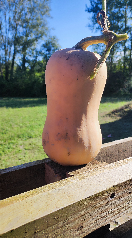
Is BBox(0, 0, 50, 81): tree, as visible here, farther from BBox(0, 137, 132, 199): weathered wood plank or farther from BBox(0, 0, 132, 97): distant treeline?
BBox(0, 137, 132, 199): weathered wood plank

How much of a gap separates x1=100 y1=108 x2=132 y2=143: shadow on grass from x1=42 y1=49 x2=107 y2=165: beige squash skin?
2.90 meters

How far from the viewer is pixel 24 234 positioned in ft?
1.90

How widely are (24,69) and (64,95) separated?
806 inches

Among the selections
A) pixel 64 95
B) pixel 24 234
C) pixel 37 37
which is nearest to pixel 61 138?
pixel 64 95

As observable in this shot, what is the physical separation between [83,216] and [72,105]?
23.0 inches

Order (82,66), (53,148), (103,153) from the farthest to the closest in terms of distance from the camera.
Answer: (103,153), (53,148), (82,66)

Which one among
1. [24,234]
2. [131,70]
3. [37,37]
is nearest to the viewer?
[24,234]

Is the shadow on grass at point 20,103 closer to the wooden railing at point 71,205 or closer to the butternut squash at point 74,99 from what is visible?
the butternut squash at point 74,99

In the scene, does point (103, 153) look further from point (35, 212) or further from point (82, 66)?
point (35, 212)

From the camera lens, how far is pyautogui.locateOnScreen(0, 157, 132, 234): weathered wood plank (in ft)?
1.91

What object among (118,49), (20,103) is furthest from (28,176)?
(118,49)

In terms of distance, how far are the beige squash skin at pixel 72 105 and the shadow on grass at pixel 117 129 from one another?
2896 mm

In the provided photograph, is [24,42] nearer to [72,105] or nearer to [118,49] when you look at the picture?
[118,49]

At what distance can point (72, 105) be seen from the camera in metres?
1.08
